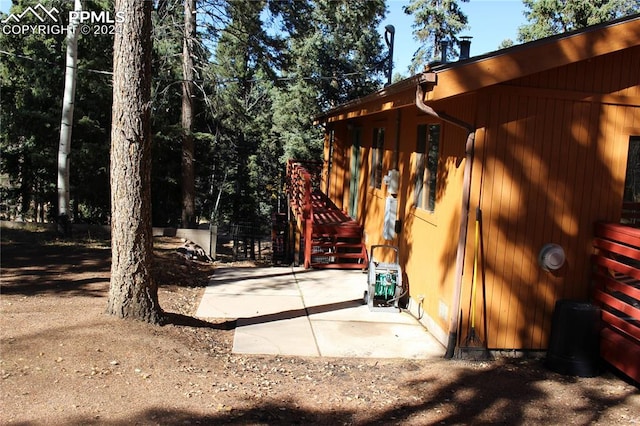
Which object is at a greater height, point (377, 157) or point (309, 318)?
point (377, 157)

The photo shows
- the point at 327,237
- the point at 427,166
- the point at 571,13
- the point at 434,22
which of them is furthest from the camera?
the point at 434,22

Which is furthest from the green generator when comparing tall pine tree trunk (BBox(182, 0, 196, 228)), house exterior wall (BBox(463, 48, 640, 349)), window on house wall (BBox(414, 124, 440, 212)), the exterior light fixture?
tall pine tree trunk (BBox(182, 0, 196, 228))

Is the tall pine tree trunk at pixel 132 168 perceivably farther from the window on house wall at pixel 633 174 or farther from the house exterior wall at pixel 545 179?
the window on house wall at pixel 633 174

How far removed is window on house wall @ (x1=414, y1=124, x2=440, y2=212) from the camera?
6.94m

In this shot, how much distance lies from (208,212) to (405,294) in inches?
894

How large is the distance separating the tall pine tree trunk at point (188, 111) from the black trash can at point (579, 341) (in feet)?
37.7

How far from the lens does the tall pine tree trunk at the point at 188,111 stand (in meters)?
→ 14.2

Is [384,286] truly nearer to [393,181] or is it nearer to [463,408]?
[393,181]

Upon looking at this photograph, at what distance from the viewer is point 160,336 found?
522 cm

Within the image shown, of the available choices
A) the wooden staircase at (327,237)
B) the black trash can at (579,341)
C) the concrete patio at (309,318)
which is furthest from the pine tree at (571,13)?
the black trash can at (579,341)

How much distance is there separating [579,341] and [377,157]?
18.6ft

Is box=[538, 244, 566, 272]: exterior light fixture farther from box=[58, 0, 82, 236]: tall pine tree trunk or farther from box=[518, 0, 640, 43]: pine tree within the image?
box=[518, 0, 640, 43]: pine tree

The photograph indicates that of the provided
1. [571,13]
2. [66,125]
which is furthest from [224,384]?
[571,13]

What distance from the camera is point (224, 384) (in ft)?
14.8
